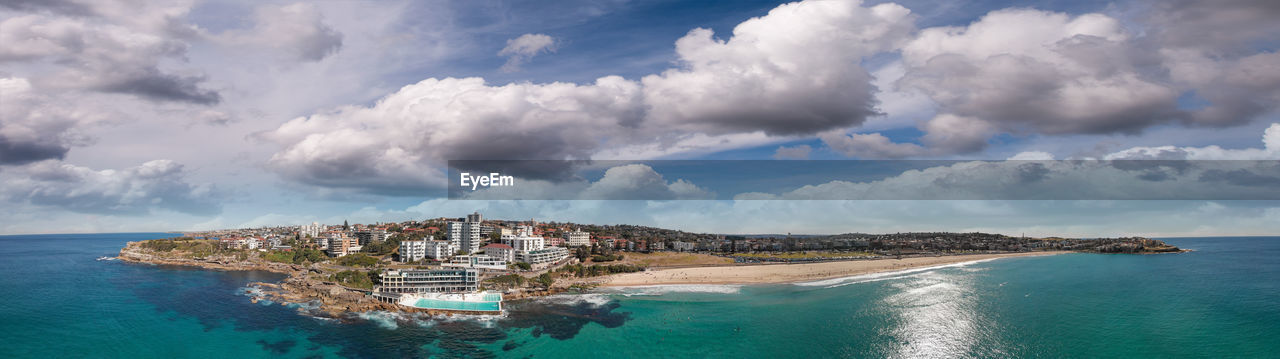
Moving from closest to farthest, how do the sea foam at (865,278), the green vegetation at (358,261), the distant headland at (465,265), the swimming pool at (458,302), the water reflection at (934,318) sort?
1. the water reflection at (934,318)
2. the swimming pool at (458,302)
3. the distant headland at (465,265)
4. the sea foam at (865,278)
5. the green vegetation at (358,261)

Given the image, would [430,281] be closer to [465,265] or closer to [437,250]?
[465,265]

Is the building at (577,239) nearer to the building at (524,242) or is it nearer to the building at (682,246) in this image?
the building at (682,246)

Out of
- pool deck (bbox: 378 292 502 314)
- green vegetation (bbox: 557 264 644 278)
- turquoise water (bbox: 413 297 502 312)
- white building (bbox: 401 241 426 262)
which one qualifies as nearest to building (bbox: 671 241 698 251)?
green vegetation (bbox: 557 264 644 278)

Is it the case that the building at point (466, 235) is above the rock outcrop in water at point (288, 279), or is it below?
above

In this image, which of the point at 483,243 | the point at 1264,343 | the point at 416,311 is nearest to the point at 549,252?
the point at 483,243

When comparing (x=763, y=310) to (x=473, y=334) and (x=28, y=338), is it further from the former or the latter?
(x=28, y=338)

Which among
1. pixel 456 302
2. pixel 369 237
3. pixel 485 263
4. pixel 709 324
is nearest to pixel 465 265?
pixel 485 263

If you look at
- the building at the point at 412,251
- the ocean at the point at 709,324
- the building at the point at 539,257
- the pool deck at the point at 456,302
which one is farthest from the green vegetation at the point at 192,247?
the pool deck at the point at 456,302
